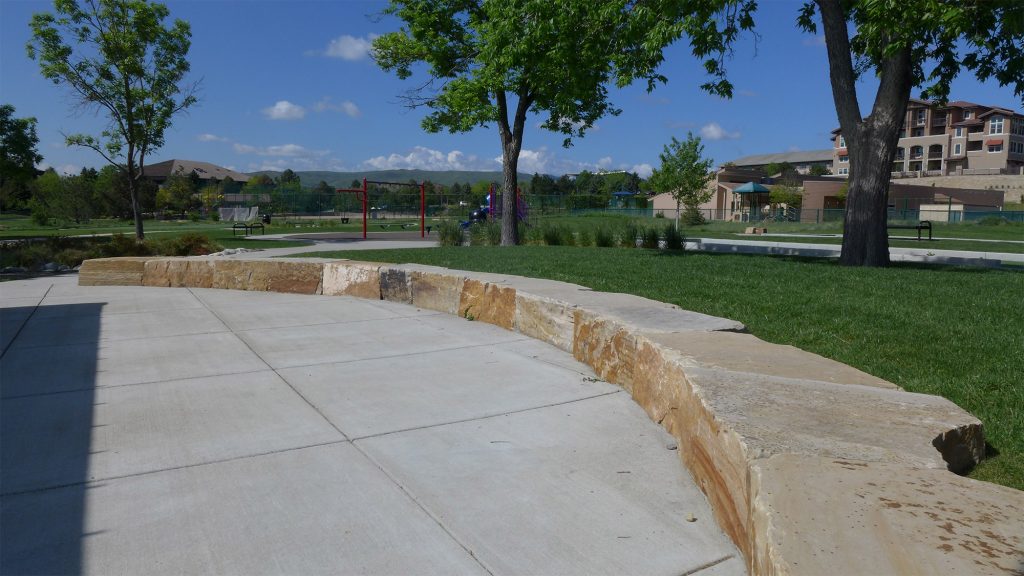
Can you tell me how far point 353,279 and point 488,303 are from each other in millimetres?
2741

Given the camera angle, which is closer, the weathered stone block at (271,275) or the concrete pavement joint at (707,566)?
the concrete pavement joint at (707,566)

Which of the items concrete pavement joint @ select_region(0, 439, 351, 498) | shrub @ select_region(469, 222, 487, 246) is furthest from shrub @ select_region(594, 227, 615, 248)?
concrete pavement joint @ select_region(0, 439, 351, 498)

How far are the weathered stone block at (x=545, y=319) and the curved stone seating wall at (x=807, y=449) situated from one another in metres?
0.14

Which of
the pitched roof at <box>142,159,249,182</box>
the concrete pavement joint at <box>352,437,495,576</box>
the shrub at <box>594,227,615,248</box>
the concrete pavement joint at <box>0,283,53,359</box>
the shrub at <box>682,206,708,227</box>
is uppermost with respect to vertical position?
the pitched roof at <box>142,159,249,182</box>

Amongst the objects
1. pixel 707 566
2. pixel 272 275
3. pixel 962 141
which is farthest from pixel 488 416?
pixel 962 141

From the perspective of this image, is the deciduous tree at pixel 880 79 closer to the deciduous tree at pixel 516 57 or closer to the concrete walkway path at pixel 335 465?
the deciduous tree at pixel 516 57

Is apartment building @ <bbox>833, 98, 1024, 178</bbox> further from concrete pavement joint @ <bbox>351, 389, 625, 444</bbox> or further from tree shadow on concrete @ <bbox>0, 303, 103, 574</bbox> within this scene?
tree shadow on concrete @ <bbox>0, 303, 103, 574</bbox>

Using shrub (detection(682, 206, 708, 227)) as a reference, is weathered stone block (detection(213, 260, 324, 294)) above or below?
below

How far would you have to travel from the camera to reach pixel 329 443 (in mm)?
3742

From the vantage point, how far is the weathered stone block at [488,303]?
269 inches

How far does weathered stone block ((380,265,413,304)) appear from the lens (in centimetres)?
848

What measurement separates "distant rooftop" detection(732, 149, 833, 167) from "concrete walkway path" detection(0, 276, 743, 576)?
139202mm

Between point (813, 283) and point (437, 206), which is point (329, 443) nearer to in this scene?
point (813, 283)

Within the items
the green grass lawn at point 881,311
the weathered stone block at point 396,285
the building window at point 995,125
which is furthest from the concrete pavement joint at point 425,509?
the building window at point 995,125
